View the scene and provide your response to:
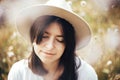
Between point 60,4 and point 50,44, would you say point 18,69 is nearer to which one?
point 50,44

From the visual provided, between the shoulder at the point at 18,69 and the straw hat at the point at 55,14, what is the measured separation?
0.09 metres

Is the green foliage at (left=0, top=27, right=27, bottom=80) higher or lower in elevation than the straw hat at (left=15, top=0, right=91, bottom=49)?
lower

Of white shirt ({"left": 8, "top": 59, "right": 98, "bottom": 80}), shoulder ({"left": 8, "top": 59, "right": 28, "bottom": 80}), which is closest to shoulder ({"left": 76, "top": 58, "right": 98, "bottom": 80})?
white shirt ({"left": 8, "top": 59, "right": 98, "bottom": 80})

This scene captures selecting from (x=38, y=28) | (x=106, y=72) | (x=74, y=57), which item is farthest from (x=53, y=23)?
(x=106, y=72)

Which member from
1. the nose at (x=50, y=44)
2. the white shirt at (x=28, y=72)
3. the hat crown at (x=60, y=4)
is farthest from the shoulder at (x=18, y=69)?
the hat crown at (x=60, y=4)

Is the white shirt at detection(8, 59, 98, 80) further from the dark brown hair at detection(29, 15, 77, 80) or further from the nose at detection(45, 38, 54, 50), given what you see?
the nose at detection(45, 38, 54, 50)

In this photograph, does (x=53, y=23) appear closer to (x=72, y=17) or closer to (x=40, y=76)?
(x=72, y=17)

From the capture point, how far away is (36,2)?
5.09 ft

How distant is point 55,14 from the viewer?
1.49 meters

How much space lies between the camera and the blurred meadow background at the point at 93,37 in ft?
5.18

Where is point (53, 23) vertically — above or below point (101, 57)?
above

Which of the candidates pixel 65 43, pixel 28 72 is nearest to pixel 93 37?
pixel 65 43

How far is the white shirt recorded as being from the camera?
1580 millimetres

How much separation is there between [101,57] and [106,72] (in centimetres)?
6
